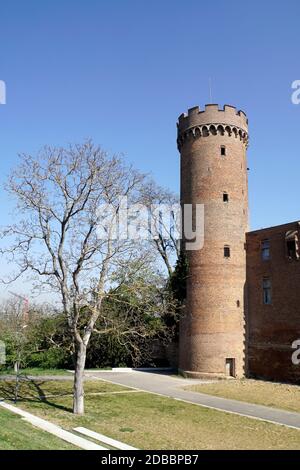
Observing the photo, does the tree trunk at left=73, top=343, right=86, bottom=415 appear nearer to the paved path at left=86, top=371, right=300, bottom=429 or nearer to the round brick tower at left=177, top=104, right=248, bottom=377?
the paved path at left=86, top=371, right=300, bottom=429

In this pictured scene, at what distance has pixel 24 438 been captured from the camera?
39.8 ft

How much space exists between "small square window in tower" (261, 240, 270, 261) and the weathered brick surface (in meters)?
0.21

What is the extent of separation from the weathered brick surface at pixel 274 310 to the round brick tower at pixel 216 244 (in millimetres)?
670

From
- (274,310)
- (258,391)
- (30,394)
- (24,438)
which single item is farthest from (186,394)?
(24,438)

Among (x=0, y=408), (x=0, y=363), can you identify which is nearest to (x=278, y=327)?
(x=0, y=408)

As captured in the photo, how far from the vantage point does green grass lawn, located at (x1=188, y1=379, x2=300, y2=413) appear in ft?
67.7

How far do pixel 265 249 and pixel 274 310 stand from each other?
4104 mm

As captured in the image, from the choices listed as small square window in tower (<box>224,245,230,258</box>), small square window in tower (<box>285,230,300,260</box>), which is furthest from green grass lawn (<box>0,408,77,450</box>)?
small square window in tower (<box>285,230,300,260</box>)

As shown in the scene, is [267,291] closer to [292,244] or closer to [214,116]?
[292,244]

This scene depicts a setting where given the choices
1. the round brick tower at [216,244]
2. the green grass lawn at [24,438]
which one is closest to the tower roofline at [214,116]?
the round brick tower at [216,244]

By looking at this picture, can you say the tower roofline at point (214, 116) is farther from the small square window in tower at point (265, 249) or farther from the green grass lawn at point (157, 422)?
the green grass lawn at point (157, 422)

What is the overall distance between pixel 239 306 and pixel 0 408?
16955 mm

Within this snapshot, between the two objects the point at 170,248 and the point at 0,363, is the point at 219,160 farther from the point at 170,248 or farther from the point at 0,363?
the point at 0,363

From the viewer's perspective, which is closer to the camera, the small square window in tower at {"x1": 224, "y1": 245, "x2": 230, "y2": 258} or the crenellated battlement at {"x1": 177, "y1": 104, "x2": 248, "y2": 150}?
the small square window in tower at {"x1": 224, "y1": 245, "x2": 230, "y2": 258}
